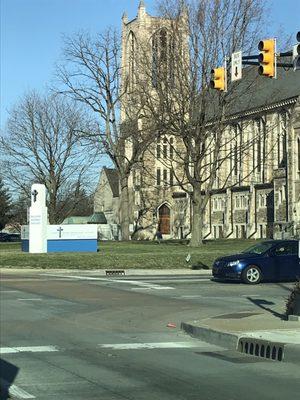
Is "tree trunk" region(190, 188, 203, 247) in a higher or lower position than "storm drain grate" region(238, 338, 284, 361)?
higher

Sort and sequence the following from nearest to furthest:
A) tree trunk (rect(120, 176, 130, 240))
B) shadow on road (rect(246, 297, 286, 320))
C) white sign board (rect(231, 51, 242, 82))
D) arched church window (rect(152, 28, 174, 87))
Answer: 1. shadow on road (rect(246, 297, 286, 320))
2. white sign board (rect(231, 51, 242, 82))
3. arched church window (rect(152, 28, 174, 87))
4. tree trunk (rect(120, 176, 130, 240))

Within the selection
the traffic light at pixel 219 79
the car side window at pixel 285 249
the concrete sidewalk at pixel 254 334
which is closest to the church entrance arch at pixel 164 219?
the car side window at pixel 285 249

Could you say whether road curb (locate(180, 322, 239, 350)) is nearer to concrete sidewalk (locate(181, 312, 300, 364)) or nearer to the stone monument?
concrete sidewalk (locate(181, 312, 300, 364))

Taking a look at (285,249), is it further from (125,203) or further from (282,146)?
(282,146)

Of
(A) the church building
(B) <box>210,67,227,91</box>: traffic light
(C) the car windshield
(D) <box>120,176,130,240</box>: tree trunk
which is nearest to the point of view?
(B) <box>210,67,227,91</box>: traffic light

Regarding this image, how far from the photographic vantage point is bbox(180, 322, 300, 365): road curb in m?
9.40

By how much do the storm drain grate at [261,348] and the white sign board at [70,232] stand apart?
29.8 metres

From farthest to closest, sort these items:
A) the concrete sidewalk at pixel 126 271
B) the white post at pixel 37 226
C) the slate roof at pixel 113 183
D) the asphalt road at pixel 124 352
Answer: the slate roof at pixel 113 183 → the white post at pixel 37 226 → the concrete sidewalk at pixel 126 271 → the asphalt road at pixel 124 352

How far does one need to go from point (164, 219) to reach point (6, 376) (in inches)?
3356

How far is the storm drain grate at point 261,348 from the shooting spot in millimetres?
9555

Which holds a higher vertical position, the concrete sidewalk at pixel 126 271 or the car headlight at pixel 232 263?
the car headlight at pixel 232 263

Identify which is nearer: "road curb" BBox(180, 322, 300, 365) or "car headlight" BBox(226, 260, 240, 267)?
"road curb" BBox(180, 322, 300, 365)

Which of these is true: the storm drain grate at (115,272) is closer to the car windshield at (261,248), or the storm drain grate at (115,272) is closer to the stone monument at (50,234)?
the car windshield at (261,248)

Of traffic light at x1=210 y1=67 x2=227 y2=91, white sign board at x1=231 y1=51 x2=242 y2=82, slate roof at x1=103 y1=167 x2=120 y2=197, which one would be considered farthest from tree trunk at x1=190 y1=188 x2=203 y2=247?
slate roof at x1=103 y1=167 x2=120 y2=197
